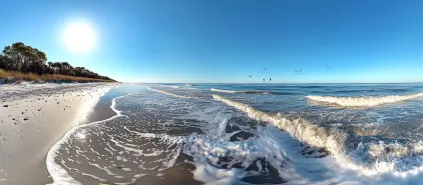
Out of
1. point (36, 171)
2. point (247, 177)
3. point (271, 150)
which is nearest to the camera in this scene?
point (36, 171)

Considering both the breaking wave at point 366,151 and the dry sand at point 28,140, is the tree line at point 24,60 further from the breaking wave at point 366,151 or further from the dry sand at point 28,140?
the breaking wave at point 366,151

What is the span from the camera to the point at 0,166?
14.5 feet

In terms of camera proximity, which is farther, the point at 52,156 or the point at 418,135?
the point at 418,135

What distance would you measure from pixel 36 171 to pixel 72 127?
4475 millimetres

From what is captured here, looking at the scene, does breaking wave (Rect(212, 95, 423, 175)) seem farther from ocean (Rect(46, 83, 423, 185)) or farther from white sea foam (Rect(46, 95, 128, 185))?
white sea foam (Rect(46, 95, 128, 185))

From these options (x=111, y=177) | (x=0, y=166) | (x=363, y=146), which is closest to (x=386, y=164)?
(x=363, y=146)

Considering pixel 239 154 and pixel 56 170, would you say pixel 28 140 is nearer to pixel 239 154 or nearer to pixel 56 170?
pixel 56 170

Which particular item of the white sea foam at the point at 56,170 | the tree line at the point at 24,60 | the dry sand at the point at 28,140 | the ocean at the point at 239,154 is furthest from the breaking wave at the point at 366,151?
the tree line at the point at 24,60

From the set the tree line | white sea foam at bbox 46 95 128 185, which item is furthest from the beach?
the tree line

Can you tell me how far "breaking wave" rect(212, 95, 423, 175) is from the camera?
5012mm

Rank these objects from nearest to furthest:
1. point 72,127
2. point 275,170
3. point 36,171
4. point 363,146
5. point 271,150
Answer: point 36,171 < point 275,170 < point 363,146 < point 271,150 < point 72,127

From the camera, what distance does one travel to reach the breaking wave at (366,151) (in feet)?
16.4

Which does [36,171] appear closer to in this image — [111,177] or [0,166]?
[0,166]

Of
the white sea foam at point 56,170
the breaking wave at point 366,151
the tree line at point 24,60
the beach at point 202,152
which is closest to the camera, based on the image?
Answer: the white sea foam at point 56,170
